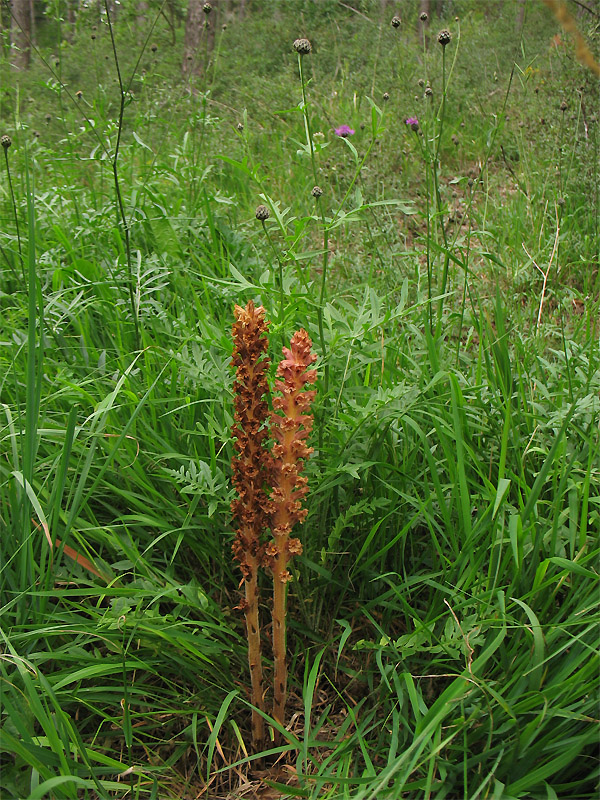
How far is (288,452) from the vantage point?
1207 mm

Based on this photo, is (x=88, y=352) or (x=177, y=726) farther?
(x=88, y=352)

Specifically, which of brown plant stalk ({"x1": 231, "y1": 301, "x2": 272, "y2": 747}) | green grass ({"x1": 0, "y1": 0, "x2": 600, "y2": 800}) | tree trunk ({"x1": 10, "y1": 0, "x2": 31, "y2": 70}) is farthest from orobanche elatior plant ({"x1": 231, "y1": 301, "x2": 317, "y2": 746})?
tree trunk ({"x1": 10, "y1": 0, "x2": 31, "y2": 70})

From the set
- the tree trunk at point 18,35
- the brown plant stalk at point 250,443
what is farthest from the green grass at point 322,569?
the tree trunk at point 18,35

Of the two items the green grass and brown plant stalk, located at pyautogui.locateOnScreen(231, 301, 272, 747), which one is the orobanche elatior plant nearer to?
brown plant stalk, located at pyautogui.locateOnScreen(231, 301, 272, 747)

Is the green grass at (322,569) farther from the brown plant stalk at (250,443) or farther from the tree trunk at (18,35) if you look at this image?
the tree trunk at (18,35)

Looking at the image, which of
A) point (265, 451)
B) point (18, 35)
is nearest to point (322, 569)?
point (265, 451)

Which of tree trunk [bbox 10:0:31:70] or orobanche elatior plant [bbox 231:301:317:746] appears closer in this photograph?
orobanche elatior plant [bbox 231:301:317:746]

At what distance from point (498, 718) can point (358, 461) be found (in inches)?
24.5

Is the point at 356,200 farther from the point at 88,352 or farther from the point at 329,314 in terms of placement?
the point at 88,352

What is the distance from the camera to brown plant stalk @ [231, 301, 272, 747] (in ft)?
3.87

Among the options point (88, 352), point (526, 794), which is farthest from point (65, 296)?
point (526, 794)

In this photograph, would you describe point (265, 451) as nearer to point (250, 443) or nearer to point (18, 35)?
point (250, 443)

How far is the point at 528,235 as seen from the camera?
10.8ft

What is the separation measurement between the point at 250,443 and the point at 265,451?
0.13ft
